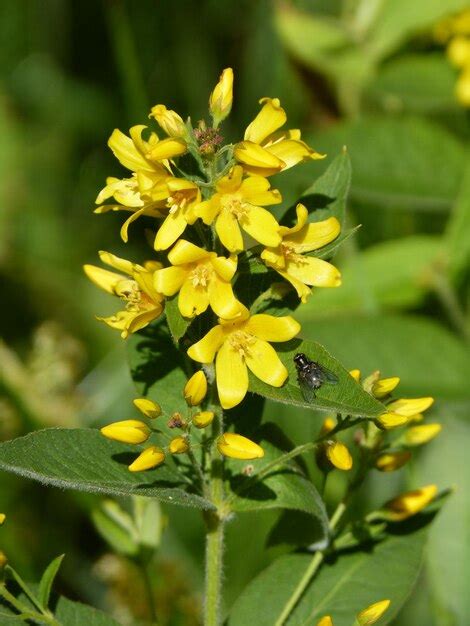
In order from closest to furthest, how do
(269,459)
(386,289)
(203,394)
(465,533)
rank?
(203,394)
(269,459)
(465,533)
(386,289)

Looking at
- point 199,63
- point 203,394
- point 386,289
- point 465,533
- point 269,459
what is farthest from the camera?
point 199,63

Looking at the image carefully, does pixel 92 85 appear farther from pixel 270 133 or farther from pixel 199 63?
pixel 270 133

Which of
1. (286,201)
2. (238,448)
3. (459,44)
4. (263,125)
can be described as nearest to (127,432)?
(238,448)

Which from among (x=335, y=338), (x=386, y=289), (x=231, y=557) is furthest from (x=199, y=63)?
(x=231, y=557)

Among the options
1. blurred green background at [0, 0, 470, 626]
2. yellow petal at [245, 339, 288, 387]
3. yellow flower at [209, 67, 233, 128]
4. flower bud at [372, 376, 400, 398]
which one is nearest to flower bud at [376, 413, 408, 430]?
flower bud at [372, 376, 400, 398]

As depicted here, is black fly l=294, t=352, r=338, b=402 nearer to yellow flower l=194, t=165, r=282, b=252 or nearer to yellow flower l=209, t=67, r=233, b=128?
yellow flower l=194, t=165, r=282, b=252

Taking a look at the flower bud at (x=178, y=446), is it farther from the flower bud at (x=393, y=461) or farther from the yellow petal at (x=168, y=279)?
the flower bud at (x=393, y=461)
